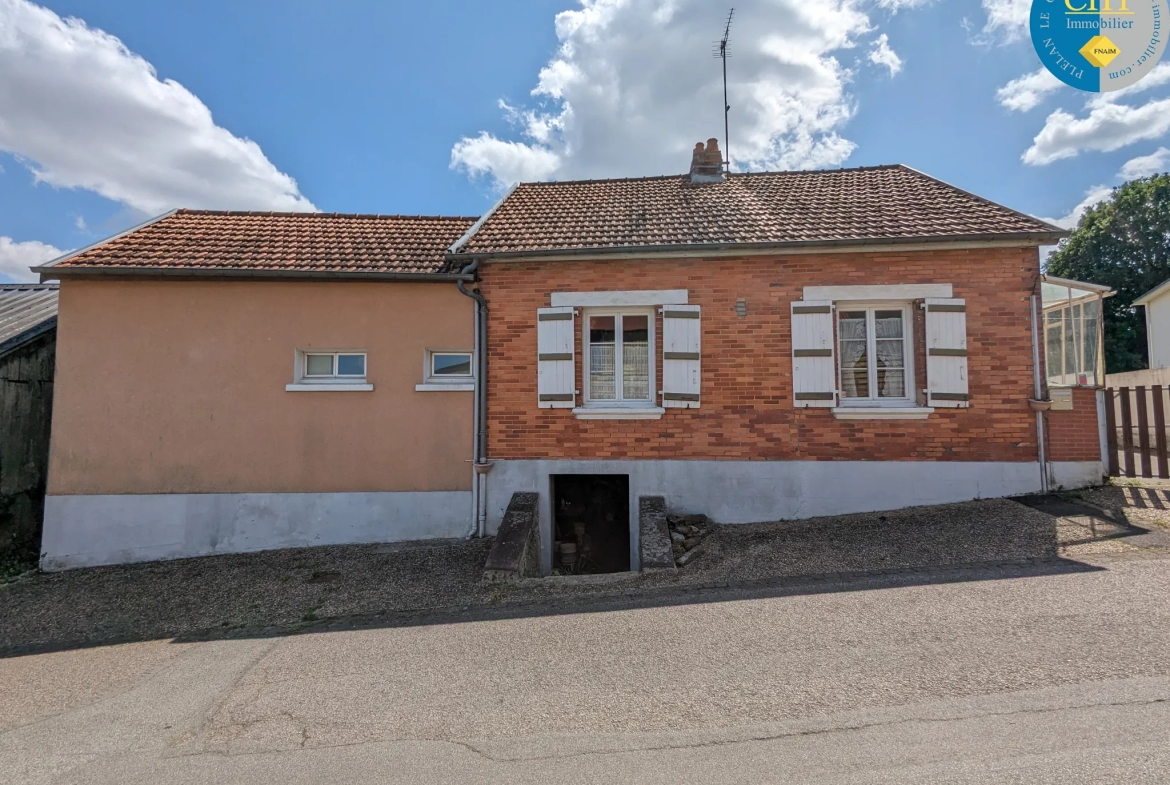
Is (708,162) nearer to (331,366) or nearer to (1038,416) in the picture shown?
(1038,416)

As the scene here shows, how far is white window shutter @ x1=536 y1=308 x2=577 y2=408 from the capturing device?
24.2 feet

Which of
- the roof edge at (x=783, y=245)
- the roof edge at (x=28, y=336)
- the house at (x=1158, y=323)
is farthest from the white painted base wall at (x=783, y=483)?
the house at (x=1158, y=323)

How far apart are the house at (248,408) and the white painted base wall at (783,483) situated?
3.57ft

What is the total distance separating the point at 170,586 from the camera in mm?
6383

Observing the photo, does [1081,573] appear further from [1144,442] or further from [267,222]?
[267,222]

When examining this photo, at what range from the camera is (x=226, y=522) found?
7.45 metres

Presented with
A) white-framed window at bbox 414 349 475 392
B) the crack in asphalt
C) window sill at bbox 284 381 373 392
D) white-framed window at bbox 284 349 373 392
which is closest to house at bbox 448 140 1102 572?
white-framed window at bbox 414 349 475 392

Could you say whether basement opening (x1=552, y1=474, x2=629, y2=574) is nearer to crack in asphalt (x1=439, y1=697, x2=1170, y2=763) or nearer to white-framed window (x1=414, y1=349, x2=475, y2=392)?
white-framed window (x1=414, y1=349, x2=475, y2=392)

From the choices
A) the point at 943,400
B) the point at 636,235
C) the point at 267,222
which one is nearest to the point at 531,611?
the point at 636,235

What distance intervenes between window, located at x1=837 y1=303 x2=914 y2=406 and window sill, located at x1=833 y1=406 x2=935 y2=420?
0.54ft

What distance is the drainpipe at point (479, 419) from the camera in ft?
24.2

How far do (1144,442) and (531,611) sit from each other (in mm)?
8306

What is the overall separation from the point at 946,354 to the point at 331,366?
8.36 meters

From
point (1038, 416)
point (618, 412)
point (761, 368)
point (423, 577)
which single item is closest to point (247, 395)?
point (423, 577)
